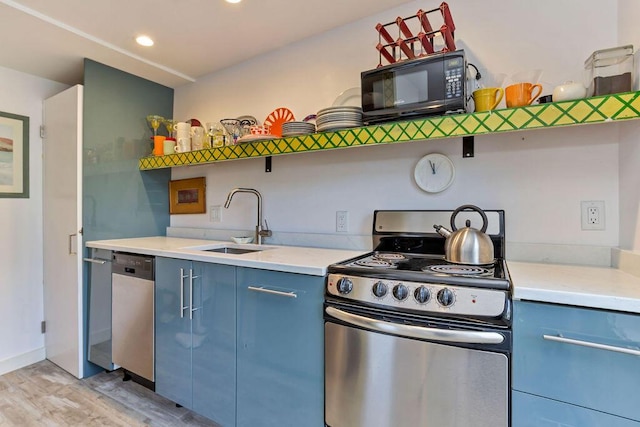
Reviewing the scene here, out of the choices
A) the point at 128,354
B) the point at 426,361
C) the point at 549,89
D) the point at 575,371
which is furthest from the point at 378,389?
the point at 128,354

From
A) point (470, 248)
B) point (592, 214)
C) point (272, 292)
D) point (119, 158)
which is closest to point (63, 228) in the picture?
point (119, 158)

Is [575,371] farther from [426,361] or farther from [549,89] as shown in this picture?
[549,89]

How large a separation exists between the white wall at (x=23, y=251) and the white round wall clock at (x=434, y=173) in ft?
9.44

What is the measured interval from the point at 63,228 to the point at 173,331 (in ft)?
4.35

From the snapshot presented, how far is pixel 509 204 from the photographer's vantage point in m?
1.55

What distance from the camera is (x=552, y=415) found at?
0.97 meters

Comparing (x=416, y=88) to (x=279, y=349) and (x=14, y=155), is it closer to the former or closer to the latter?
(x=279, y=349)

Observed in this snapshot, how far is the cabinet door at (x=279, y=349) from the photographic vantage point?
1358 mm

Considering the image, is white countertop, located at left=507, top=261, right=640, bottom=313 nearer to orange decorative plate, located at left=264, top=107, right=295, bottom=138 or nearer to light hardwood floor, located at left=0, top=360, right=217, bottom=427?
orange decorative plate, located at left=264, top=107, right=295, bottom=138

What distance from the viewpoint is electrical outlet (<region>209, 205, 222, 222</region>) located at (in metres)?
2.59

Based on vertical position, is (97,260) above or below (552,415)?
above

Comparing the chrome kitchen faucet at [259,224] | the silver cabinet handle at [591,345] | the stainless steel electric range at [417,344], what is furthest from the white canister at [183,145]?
the silver cabinet handle at [591,345]

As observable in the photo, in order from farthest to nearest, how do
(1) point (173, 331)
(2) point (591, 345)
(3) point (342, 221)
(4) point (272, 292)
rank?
(3) point (342, 221), (1) point (173, 331), (4) point (272, 292), (2) point (591, 345)

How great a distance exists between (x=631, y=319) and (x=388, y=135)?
1059 millimetres
